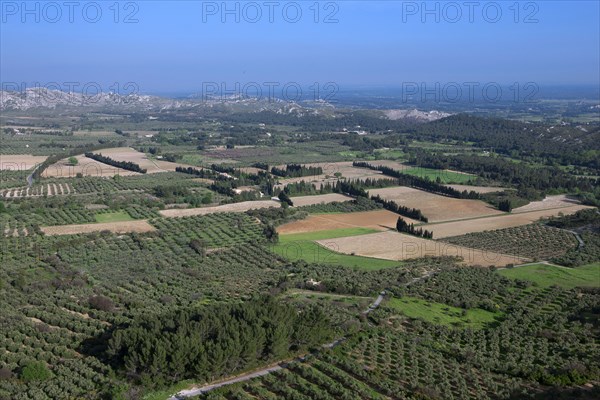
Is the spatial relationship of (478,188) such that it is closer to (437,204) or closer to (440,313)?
(437,204)

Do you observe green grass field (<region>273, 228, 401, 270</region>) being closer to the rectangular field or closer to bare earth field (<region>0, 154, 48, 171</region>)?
the rectangular field

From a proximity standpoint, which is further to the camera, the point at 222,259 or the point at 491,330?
the point at 222,259

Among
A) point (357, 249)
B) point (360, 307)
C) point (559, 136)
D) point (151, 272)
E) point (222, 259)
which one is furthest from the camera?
point (559, 136)

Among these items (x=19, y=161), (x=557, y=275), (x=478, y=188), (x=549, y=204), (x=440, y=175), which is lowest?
(x=557, y=275)

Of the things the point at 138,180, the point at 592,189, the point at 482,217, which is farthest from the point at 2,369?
the point at 592,189

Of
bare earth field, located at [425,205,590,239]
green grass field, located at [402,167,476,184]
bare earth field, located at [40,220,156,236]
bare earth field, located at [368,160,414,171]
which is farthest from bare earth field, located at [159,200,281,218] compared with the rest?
bare earth field, located at [368,160,414,171]

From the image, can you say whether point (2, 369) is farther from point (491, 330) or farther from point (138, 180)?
point (138, 180)

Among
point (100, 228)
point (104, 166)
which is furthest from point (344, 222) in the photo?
point (104, 166)
